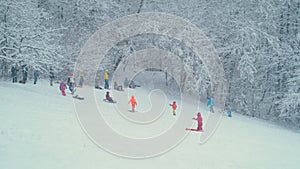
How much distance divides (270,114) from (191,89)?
28.4ft

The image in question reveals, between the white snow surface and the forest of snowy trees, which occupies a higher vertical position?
the forest of snowy trees

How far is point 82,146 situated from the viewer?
855 centimetres

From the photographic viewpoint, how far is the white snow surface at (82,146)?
7.11 metres

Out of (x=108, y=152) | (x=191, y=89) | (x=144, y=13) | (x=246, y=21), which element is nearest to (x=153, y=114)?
(x=108, y=152)

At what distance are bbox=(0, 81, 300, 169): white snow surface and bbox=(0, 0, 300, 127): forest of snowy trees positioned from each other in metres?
11.1

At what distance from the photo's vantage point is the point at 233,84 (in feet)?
100

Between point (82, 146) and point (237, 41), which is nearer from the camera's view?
point (82, 146)

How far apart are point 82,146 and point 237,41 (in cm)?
2224

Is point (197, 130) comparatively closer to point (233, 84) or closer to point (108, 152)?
point (108, 152)

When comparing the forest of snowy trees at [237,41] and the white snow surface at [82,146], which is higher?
the forest of snowy trees at [237,41]

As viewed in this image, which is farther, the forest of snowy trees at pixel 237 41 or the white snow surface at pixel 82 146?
the forest of snowy trees at pixel 237 41

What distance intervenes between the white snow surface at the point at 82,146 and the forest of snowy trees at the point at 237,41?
1114cm

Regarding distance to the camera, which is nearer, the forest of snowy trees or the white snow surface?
the white snow surface

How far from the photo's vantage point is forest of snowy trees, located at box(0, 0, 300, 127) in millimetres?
26297
